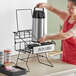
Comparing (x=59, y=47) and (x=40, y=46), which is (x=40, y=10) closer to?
(x=40, y=46)

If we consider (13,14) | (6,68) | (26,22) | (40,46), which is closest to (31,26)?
(26,22)

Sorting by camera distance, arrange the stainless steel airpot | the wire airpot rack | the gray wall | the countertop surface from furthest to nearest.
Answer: the gray wall, the stainless steel airpot, the wire airpot rack, the countertop surface

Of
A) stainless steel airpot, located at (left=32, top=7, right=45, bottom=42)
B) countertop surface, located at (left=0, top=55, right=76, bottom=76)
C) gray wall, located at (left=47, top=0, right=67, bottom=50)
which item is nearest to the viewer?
countertop surface, located at (left=0, top=55, right=76, bottom=76)

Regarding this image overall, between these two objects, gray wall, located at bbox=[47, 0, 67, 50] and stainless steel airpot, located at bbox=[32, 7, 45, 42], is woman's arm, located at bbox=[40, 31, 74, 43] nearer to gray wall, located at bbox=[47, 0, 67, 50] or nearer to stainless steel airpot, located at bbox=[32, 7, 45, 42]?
stainless steel airpot, located at bbox=[32, 7, 45, 42]

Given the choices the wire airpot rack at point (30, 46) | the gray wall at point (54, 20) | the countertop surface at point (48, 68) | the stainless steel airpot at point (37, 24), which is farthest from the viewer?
the gray wall at point (54, 20)

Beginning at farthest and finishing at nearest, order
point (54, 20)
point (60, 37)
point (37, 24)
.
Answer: point (54, 20)
point (37, 24)
point (60, 37)

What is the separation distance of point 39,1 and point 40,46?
1.91 feet

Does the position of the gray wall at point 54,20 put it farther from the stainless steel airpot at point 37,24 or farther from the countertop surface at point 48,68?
the countertop surface at point 48,68

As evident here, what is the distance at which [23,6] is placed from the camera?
219 cm

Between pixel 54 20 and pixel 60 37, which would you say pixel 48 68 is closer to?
pixel 60 37

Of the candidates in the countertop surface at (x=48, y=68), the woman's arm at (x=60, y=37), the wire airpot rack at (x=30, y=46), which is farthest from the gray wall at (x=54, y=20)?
the woman's arm at (x=60, y=37)

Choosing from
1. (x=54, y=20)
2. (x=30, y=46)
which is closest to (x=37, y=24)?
(x=30, y=46)

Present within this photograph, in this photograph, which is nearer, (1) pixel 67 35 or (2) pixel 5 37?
(1) pixel 67 35

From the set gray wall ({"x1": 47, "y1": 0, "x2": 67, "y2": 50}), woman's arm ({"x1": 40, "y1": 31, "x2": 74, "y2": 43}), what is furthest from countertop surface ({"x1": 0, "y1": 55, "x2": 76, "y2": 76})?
gray wall ({"x1": 47, "y1": 0, "x2": 67, "y2": 50})
